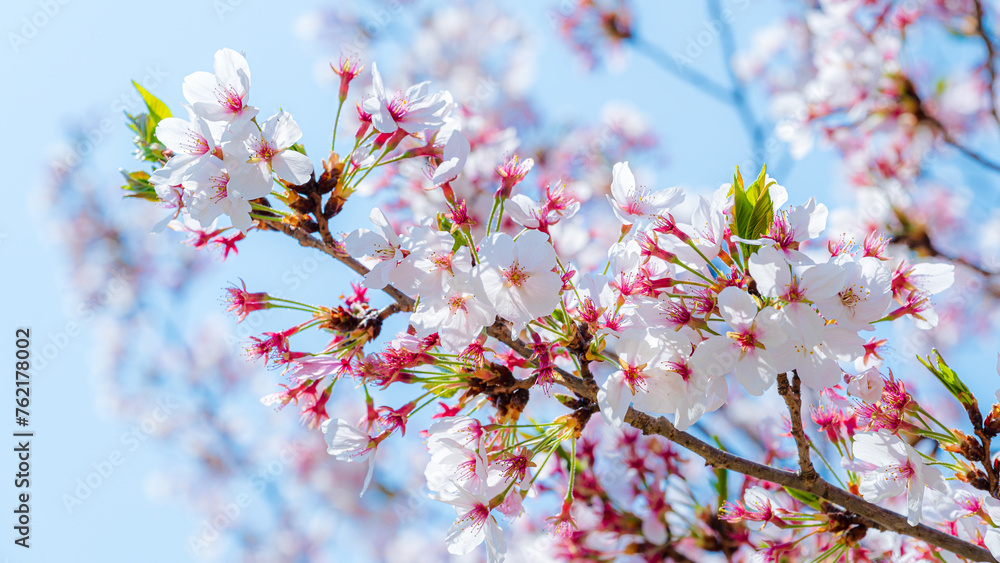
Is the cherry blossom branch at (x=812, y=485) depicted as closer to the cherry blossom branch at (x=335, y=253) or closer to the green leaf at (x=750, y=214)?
the green leaf at (x=750, y=214)

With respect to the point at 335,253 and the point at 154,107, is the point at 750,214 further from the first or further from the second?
the point at 154,107

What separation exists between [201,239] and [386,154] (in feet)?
2.04

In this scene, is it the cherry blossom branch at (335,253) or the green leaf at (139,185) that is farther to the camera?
the green leaf at (139,185)

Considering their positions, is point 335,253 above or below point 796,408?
above

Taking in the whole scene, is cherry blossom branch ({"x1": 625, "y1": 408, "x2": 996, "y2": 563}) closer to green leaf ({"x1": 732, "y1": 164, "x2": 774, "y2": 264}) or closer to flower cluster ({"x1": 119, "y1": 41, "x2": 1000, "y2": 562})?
flower cluster ({"x1": 119, "y1": 41, "x2": 1000, "y2": 562})

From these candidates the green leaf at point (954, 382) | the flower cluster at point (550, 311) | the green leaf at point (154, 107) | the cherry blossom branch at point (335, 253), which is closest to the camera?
the flower cluster at point (550, 311)

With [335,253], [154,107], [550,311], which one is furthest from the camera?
[154,107]

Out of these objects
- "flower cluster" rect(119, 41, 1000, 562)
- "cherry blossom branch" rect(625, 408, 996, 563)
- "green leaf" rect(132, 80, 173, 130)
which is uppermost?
"green leaf" rect(132, 80, 173, 130)

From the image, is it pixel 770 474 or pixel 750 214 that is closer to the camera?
pixel 750 214

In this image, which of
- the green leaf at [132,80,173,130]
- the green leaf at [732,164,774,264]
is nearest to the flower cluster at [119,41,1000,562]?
the green leaf at [732,164,774,264]

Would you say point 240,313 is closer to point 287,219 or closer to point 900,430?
point 287,219

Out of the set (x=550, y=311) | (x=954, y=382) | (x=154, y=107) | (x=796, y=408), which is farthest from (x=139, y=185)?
(x=954, y=382)

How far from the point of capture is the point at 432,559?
7801mm

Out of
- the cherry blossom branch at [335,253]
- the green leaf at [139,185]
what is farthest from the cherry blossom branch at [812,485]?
the green leaf at [139,185]
